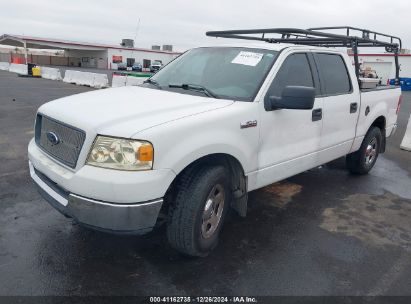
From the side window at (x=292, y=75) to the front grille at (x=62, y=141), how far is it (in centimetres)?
182

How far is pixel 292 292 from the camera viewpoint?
281cm

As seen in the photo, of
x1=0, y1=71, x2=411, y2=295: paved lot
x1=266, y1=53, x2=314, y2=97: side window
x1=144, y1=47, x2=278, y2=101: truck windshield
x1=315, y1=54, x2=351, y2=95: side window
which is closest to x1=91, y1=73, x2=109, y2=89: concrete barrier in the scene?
x1=0, y1=71, x2=411, y2=295: paved lot

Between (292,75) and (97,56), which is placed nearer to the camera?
(292,75)

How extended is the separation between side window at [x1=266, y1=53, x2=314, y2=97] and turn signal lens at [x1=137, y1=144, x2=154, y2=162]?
1467 mm

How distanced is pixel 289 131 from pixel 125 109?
5.78 ft

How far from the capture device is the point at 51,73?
2483 centimetres

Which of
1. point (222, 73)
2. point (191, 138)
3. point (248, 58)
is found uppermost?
point (248, 58)

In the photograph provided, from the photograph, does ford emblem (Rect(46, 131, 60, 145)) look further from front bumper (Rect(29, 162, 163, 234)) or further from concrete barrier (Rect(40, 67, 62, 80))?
concrete barrier (Rect(40, 67, 62, 80))

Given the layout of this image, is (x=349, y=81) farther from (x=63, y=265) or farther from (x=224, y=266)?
(x=63, y=265)

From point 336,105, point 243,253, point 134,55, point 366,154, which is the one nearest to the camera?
point 243,253

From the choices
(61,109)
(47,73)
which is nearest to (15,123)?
(61,109)

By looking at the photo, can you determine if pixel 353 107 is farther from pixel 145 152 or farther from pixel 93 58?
pixel 93 58

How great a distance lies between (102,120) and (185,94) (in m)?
1.01

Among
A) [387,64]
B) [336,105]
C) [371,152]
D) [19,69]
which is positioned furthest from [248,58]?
[387,64]
